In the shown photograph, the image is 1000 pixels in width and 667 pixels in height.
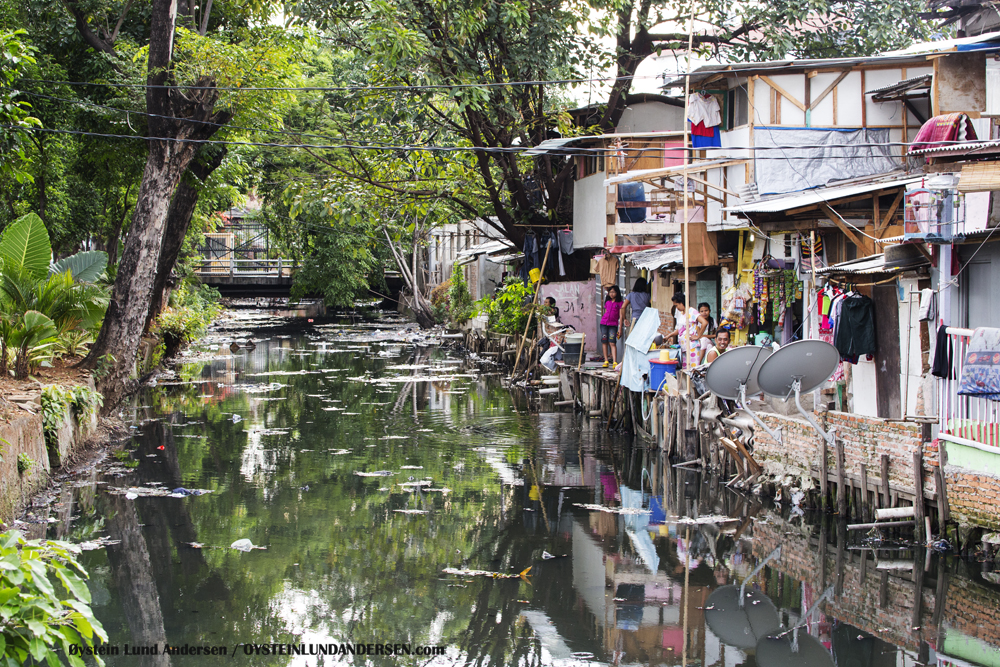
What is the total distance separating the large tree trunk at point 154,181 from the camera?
1401 centimetres

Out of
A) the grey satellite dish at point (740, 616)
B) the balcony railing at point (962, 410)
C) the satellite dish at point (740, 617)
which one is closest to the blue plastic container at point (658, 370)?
the balcony railing at point (962, 410)

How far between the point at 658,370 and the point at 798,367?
4348 millimetres

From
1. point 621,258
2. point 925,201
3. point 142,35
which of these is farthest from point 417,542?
point 142,35

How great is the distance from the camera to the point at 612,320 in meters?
19.3

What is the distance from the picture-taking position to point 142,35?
1869 centimetres

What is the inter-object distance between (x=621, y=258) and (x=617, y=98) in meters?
4.08

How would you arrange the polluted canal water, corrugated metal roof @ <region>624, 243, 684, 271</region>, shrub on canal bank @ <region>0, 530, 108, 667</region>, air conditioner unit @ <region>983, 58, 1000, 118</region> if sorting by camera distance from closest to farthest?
shrub on canal bank @ <region>0, 530, 108, 667</region>, the polluted canal water, air conditioner unit @ <region>983, 58, 1000, 118</region>, corrugated metal roof @ <region>624, 243, 684, 271</region>

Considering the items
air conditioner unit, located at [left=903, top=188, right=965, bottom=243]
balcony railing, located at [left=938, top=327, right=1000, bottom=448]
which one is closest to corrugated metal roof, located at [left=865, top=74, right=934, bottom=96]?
air conditioner unit, located at [left=903, top=188, right=965, bottom=243]

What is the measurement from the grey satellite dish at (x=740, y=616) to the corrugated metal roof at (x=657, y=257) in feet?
28.3

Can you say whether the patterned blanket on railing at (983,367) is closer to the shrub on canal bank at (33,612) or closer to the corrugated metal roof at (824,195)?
the corrugated metal roof at (824,195)

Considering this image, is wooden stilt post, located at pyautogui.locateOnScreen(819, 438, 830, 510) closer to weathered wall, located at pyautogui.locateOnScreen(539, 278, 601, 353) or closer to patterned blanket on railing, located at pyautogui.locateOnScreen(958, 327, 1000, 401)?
patterned blanket on railing, located at pyautogui.locateOnScreen(958, 327, 1000, 401)

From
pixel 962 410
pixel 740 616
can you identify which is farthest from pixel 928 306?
pixel 740 616

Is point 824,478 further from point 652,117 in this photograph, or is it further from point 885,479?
point 652,117

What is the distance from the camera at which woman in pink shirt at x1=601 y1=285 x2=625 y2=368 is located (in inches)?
753
